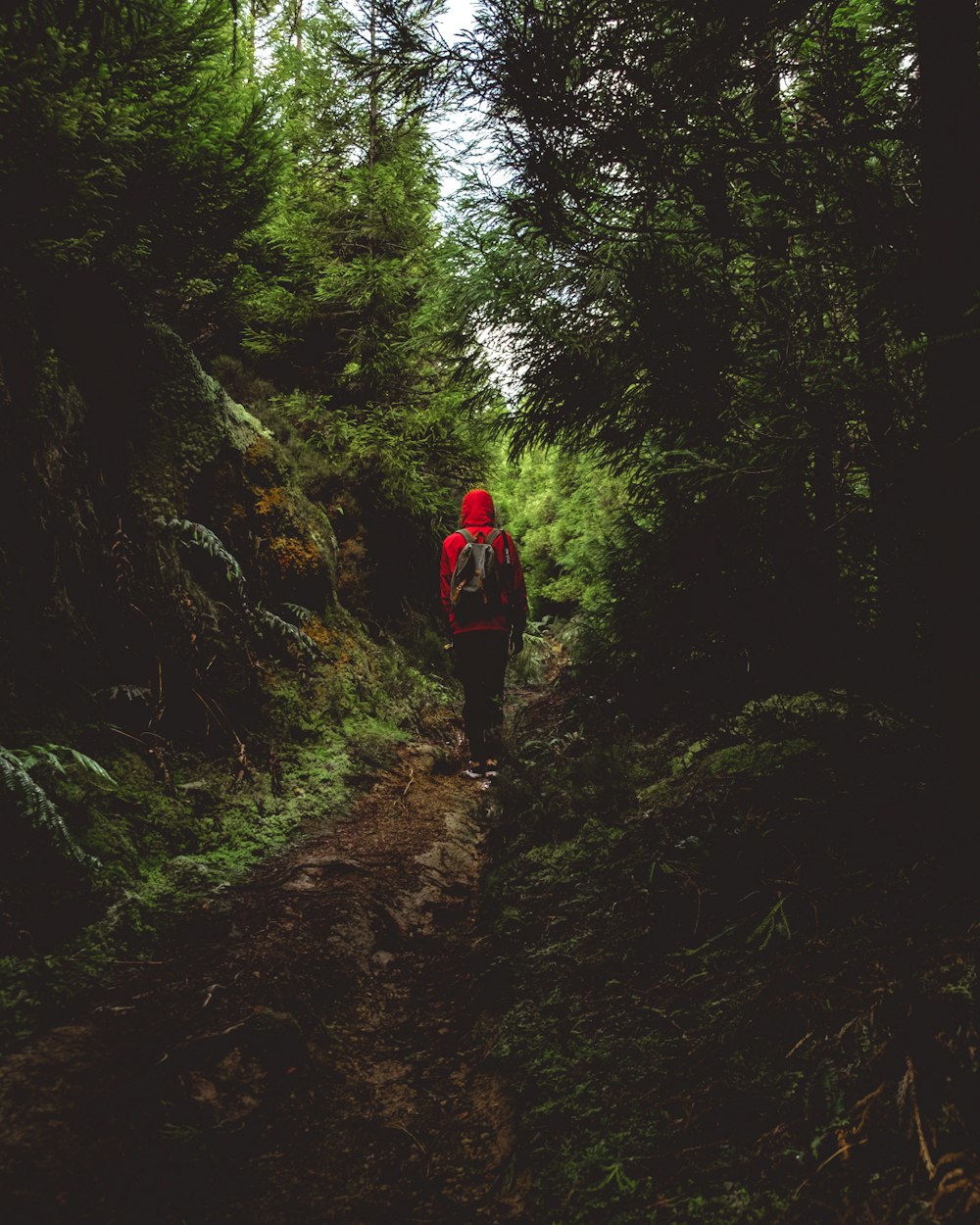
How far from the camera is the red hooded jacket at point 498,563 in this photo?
7.01m

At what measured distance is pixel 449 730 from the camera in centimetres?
892

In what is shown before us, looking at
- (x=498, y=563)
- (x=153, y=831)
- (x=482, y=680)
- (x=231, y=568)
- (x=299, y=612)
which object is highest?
(x=231, y=568)

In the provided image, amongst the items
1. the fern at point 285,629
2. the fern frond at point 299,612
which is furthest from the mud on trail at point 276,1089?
the fern frond at point 299,612

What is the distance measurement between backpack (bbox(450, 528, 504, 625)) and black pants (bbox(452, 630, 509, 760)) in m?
0.23

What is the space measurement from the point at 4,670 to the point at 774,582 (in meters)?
4.91

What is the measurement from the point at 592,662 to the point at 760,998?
4.67m

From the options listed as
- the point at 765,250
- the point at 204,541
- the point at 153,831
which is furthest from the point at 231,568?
the point at 765,250

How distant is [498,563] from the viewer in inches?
275

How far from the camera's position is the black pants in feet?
23.0

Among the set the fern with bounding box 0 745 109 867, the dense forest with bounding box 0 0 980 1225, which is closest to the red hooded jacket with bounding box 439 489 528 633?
the dense forest with bounding box 0 0 980 1225

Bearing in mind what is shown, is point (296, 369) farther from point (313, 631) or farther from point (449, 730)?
point (449, 730)

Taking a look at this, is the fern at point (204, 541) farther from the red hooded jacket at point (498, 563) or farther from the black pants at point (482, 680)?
the black pants at point (482, 680)

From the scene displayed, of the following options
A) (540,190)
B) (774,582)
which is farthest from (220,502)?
(774,582)

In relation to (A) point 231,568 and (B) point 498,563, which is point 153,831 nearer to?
(A) point 231,568
